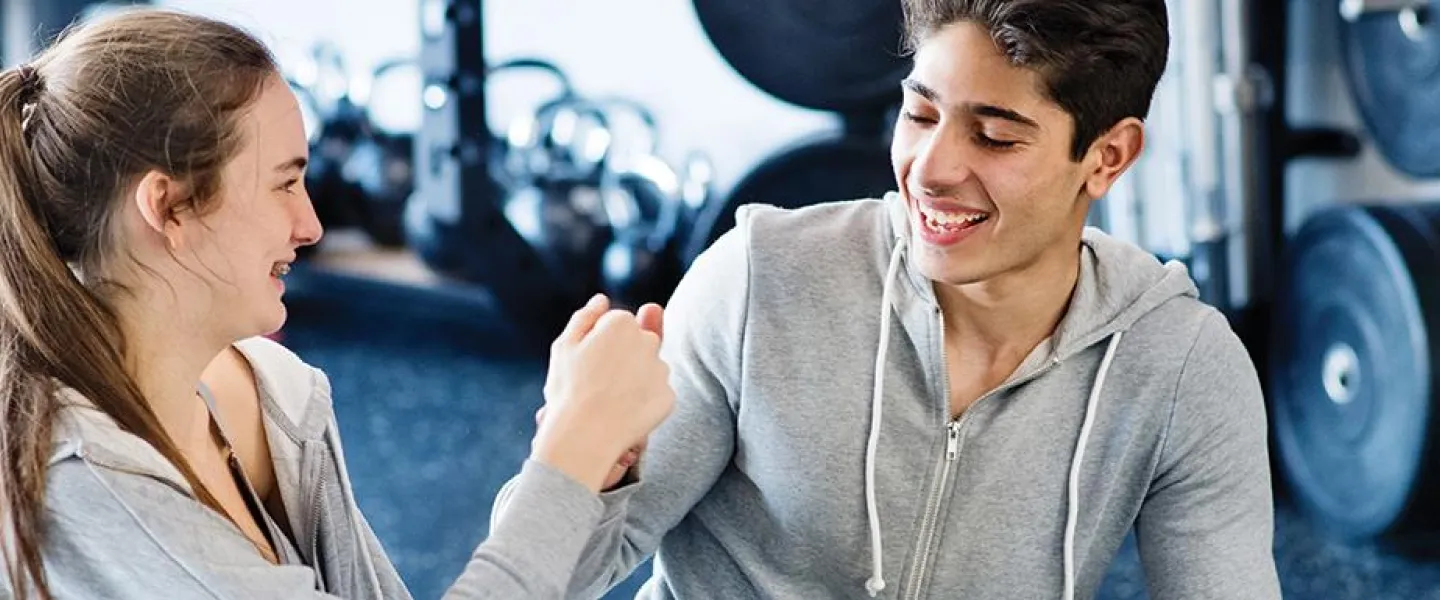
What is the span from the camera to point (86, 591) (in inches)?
40.8

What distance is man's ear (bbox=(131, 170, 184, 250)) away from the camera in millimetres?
1063

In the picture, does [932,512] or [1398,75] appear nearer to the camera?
[932,512]

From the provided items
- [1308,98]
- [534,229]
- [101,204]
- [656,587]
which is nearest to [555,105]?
[534,229]

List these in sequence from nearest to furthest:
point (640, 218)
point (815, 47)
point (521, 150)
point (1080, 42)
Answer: point (1080, 42), point (815, 47), point (640, 218), point (521, 150)

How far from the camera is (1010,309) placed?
1.35 m

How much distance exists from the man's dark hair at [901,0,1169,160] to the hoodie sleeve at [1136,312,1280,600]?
19 centimetres

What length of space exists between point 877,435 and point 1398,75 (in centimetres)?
211

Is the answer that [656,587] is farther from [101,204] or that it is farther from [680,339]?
[101,204]

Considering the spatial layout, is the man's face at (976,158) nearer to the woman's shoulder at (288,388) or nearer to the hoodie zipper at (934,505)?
the hoodie zipper at (934,505)

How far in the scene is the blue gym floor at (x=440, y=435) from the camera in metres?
2.80

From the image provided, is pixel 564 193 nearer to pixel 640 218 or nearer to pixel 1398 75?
pixel 640 218

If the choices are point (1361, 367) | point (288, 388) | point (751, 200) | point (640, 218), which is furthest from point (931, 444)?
point (640, 218)

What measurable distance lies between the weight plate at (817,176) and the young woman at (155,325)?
1.22 m

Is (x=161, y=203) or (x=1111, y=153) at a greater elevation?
(x=161, y=203)
